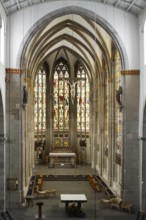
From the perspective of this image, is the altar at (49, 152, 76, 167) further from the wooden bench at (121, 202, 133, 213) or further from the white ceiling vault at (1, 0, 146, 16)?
the white ceiling vault at (1, 0, 146, 16)

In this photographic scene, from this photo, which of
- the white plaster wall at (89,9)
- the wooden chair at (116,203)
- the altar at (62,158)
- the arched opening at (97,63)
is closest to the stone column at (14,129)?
the white plaster wall at (89,9)

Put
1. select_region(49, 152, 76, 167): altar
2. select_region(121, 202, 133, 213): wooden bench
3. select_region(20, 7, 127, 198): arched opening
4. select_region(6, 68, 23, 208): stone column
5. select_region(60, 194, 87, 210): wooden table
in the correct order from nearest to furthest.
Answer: select_region(60, 194, 87, 210): wooden table, select_region(121, 202, 133, 213): wooden bench, select_region(6, 68, 23, 208): stone column, select_region(20, 7, 127, 198): arched opening, select_region(49, 152, 76, 167): altar

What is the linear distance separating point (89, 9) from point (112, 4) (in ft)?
5.30

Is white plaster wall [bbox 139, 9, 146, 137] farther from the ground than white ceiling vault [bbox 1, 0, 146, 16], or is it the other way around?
white ceiling vault [bbox 1, 0, 146, 16]

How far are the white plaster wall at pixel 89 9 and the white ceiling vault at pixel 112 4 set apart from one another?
303 mm

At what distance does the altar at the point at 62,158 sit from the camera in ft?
155

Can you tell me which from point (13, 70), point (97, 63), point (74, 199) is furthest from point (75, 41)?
point (74, 199)

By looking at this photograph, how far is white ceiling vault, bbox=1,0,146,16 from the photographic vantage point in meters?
26.3

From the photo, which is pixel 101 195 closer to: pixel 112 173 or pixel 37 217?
pixel 112 173

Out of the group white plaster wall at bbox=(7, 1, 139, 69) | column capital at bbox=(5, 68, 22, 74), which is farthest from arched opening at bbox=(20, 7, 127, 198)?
column capital at bbox=(5, 68, 22, 74)

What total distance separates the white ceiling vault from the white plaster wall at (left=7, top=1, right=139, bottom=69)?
0.99ft

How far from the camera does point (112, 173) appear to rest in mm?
35281

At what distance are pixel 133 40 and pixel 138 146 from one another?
7218mm

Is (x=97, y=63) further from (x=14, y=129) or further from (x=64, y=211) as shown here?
(x=64, y=211)
